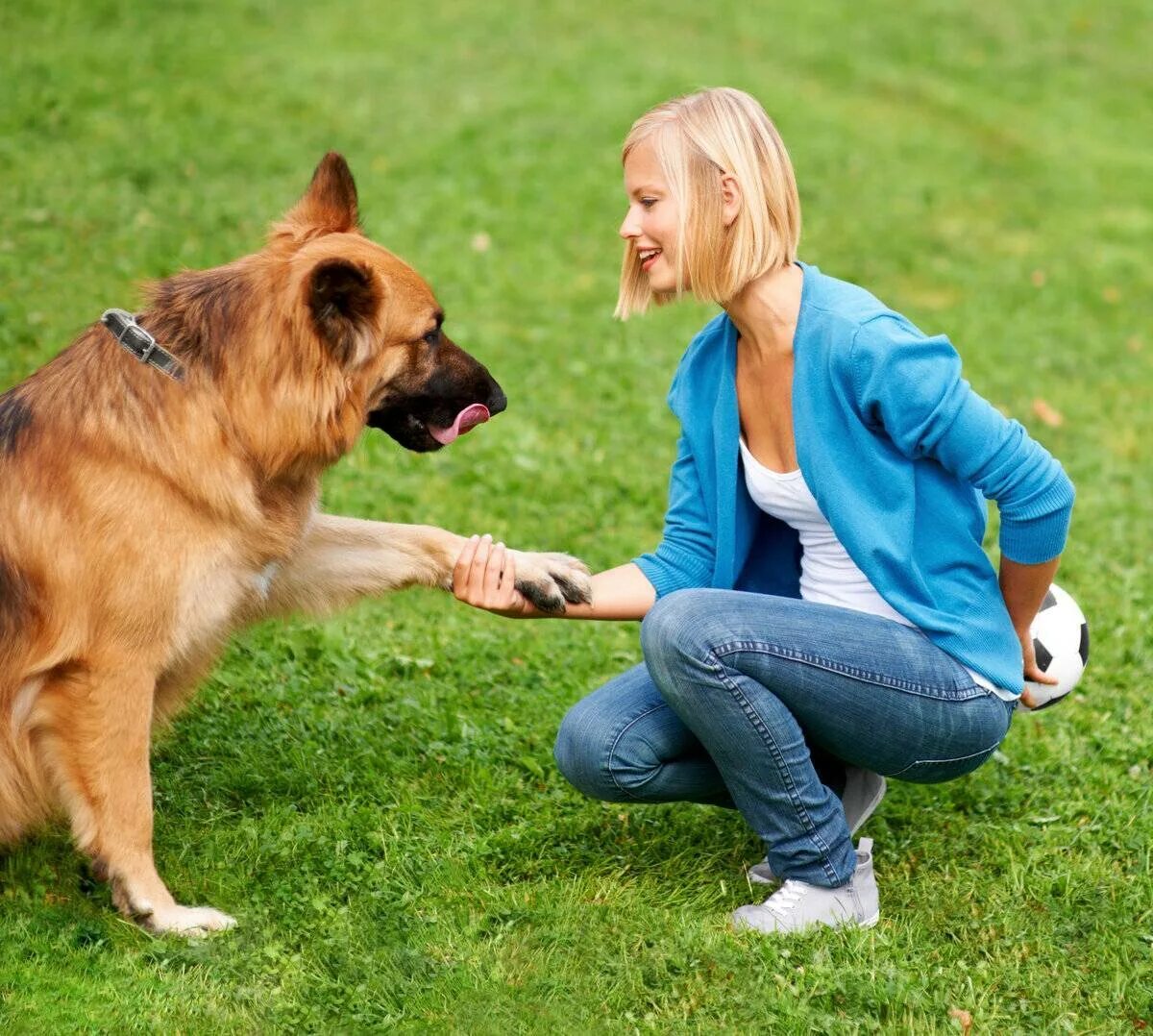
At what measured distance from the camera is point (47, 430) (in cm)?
365

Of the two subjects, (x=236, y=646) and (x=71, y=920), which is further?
(x=236, y=646)

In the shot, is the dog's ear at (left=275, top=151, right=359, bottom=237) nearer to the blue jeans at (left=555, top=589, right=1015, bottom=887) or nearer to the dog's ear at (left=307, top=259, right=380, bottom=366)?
the dog's ear at (left=307, top=259, right=380, bottom=366)

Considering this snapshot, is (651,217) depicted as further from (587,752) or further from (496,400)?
(587,752)

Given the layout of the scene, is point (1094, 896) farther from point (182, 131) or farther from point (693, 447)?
point (182, 131)

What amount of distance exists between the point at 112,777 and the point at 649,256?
2.04 meters

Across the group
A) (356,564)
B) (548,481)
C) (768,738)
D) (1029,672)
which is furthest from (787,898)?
(548,481)

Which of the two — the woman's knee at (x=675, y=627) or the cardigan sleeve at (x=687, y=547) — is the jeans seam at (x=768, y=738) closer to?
the woman's knee at (x=675, y=627)

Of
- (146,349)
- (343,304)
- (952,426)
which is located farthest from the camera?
(146,349)

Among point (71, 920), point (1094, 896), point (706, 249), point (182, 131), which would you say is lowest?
point (71, 920)

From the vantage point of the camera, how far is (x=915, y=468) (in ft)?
11.7

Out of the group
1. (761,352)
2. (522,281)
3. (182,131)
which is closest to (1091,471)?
(522,281)

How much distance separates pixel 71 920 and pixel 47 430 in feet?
4.50

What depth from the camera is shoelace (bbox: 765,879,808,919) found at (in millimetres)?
3713

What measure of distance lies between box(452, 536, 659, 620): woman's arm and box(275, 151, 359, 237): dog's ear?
102cm
